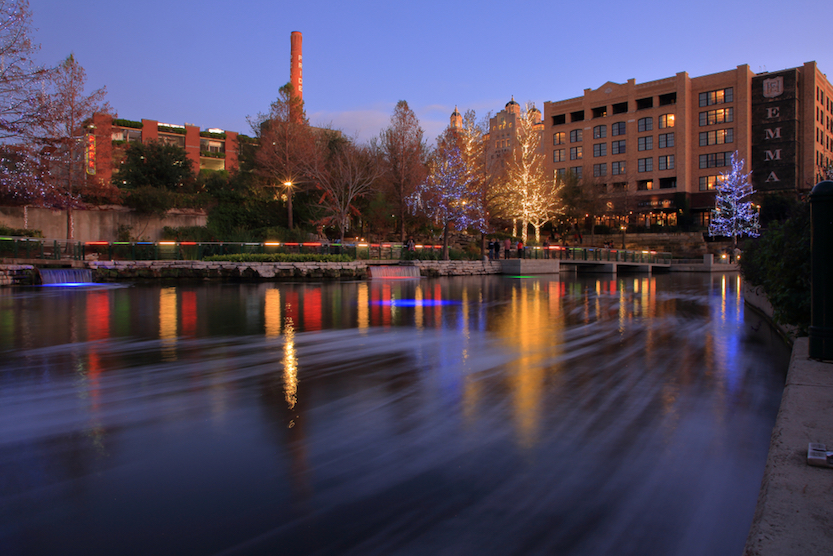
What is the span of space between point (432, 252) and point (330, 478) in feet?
93.3

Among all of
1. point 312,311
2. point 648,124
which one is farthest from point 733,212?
point 312,311

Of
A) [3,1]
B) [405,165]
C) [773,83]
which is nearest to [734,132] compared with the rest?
[773,83]

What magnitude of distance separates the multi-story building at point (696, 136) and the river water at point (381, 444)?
183ft

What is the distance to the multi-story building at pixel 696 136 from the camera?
5931cm

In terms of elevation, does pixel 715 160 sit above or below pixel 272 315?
above

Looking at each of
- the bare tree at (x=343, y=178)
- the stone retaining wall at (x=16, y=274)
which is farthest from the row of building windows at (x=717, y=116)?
the stone retaining wall at (x=16, y=274)

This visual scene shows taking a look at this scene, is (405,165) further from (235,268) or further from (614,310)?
(614,310)

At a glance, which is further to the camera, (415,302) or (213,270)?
(213,270)

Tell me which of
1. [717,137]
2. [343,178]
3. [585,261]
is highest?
[717,137]

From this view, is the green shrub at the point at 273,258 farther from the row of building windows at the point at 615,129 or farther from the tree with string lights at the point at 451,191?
the row of building windows at the point at 615,129

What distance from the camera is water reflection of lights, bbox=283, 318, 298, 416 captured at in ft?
15.5

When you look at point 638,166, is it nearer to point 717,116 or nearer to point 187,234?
point 717,116

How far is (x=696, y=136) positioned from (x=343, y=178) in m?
48.9

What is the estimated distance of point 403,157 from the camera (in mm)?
33219
